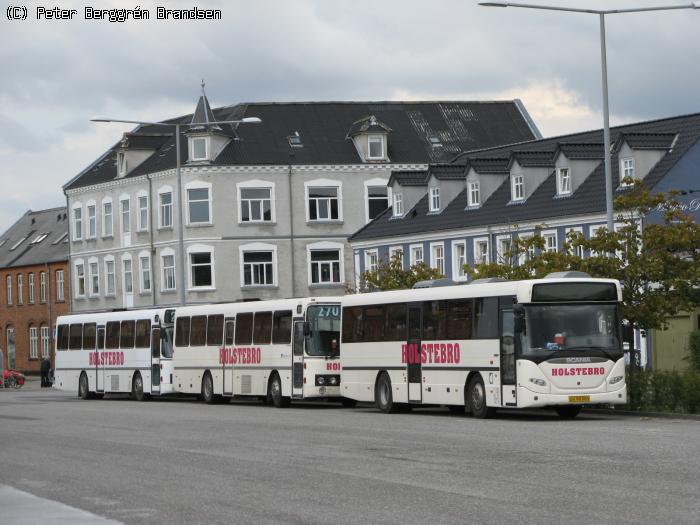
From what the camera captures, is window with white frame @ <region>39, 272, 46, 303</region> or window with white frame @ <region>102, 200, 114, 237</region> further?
window with white frame @ <region>39, 272, 46, 303</region>

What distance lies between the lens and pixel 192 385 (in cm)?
4653

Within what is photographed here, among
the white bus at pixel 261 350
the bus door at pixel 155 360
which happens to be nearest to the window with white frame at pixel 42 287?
the bus door at pixel 155 360

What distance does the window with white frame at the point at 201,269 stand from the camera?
79938mm

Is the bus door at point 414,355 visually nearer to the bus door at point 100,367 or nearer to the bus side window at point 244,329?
the bus side window at point 244,329

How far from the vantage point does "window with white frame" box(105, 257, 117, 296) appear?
87281mm

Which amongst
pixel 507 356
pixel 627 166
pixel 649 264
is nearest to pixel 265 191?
pixel 627 166

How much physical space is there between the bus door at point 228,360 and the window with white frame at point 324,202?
123 ft

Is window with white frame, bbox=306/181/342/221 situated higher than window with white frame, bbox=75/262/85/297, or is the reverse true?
window with white frame, bbox=306/181/342/221

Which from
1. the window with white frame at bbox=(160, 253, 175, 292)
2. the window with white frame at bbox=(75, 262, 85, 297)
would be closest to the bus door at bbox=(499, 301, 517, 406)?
the window with white frame at bbox=(160, 253, 175, 292)

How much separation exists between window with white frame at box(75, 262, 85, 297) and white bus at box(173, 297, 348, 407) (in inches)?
1754

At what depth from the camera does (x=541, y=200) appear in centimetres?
6172

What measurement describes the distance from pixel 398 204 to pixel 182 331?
27577 mm

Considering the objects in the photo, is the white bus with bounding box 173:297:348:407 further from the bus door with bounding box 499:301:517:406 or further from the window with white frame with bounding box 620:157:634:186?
the window with white frame with bounding box 620:157:634:186

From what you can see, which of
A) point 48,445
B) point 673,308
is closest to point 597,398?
point 673,308
